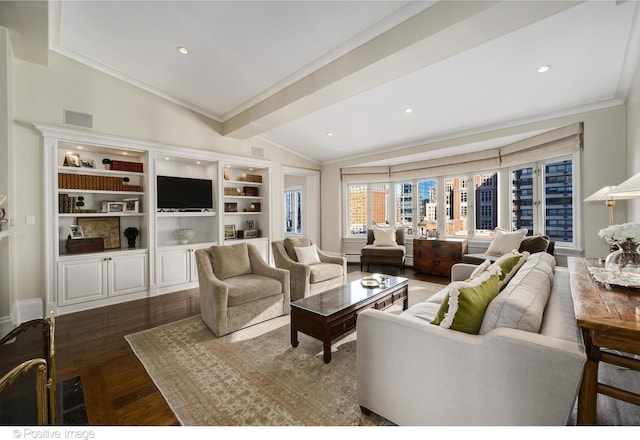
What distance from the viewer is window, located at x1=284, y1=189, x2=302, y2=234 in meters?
7.75

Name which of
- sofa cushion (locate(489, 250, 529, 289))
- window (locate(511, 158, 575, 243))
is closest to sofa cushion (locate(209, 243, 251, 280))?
sofa cushion (locate(489, 250, 529, 289))

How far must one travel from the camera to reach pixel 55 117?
3.36m

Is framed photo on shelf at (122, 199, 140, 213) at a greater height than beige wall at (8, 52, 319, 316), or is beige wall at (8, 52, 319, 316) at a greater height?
beige wall at (8, 52, 319, 316)

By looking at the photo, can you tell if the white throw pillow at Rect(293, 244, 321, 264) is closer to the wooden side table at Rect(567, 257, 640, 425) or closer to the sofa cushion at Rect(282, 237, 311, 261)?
the sofa cushion at Rect(282, 237, 311, 261)

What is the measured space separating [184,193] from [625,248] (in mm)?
4964

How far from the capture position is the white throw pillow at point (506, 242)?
13.7ft

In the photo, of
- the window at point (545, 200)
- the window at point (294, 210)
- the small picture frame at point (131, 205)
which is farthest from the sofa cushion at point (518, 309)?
the window at point (294, 210)

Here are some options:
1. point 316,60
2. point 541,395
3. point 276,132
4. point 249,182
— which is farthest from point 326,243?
point 541,395

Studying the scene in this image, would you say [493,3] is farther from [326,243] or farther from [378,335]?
[326,243]

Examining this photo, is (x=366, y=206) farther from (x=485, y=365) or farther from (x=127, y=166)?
(x=485, y=365)

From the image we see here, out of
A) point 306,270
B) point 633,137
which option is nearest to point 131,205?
point 306,270

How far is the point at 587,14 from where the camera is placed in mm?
2170

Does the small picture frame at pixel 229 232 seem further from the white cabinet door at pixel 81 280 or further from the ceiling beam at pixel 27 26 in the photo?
the ceiling beam at pixel 27 26

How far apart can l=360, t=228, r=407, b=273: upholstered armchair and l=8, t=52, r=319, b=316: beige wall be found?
3.85 meters
